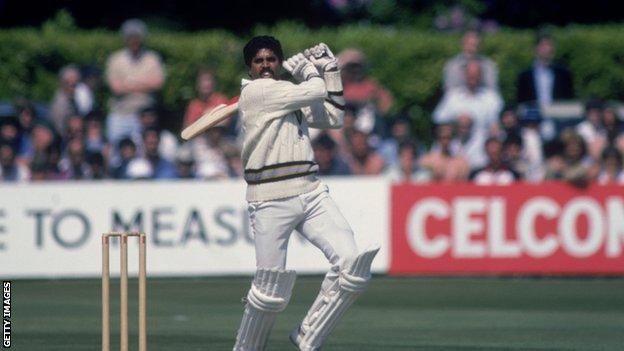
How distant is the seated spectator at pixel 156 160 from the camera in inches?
658

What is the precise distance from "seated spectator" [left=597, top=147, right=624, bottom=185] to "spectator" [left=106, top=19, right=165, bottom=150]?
497 centimetres

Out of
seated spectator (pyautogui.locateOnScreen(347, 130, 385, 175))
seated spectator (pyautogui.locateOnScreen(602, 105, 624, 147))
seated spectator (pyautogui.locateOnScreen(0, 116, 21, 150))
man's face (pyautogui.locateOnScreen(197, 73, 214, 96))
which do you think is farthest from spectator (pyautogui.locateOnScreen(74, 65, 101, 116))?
seated spectator (pyautogui.locateOnScreen(602, 105, 624, 147))

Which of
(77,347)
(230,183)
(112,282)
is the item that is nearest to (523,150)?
(230,183)

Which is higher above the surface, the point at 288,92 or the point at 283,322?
the point at 288,92

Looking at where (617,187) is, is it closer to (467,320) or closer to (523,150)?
(523,150)

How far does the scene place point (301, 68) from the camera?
9219 mm

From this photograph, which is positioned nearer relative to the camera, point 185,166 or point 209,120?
point 209,120

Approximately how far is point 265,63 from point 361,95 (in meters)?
9.44

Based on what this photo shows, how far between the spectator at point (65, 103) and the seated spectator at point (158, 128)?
975 mm

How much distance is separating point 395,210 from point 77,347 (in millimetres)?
6000

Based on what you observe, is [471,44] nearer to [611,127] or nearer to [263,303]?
[611,127]

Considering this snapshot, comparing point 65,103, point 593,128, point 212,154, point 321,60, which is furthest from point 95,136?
point 321,60

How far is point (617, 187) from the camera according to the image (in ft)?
52.4

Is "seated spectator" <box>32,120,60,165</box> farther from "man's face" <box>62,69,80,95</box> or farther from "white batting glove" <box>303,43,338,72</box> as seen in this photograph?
"white batting glove" <box>303,43,338,72</box>
